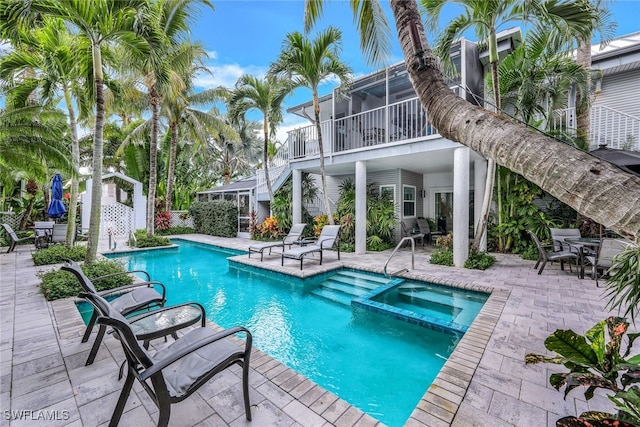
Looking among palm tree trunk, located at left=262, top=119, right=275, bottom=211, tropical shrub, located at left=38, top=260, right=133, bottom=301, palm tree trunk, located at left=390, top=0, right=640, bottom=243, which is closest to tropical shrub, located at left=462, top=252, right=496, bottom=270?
palm tree trunk, located at left=390, top=0, right=640, bottom=243

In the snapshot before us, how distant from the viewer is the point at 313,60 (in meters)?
9.55

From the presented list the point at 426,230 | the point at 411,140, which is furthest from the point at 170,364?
the point at 426,230

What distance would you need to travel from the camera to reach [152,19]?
236 inches

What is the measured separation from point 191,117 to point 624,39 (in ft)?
66.4

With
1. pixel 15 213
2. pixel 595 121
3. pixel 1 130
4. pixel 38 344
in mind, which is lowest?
pixel 38 344

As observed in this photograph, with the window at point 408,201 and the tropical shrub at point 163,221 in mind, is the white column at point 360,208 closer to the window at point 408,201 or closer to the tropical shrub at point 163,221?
the window at point 408,201

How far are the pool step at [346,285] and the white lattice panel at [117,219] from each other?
45.0 ft

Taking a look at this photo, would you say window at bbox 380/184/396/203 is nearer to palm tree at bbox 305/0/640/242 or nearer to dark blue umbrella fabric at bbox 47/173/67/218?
palm tree at bbox 305/0/640/242

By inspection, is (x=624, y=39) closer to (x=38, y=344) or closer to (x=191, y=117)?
(x=38, y=344)

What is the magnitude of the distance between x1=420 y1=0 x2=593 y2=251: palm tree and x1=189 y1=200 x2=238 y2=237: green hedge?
12.9 m

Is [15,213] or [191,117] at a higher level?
[191,117]

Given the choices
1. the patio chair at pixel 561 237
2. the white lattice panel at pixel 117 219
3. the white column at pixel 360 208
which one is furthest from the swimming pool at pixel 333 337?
the white lattice panel at pixel 117 219

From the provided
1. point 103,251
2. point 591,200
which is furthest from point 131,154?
point 591,200

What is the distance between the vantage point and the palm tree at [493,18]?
6040 mm
